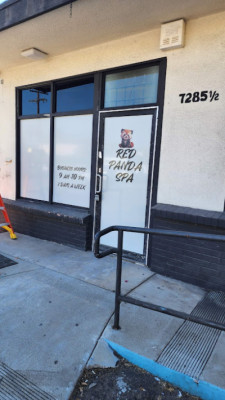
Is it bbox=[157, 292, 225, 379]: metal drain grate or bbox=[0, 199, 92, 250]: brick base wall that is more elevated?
bbox=[0, 199, 92, 250]: brick base wall

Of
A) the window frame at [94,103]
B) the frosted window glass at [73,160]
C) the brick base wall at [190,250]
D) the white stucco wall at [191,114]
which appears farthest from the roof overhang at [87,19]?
the brick base wall at [190,250]

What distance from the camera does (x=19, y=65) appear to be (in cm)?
503

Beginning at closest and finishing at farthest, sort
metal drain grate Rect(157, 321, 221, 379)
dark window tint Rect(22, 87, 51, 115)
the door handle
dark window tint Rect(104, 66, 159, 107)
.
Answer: metal drain grate Rect(157, 321, 221, 379) → dark window tint Rect(104, 66, 159, 107) → the door handle → dark window tint Rect(22, 87, 51, 115)

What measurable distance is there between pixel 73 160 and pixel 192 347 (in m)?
3.31

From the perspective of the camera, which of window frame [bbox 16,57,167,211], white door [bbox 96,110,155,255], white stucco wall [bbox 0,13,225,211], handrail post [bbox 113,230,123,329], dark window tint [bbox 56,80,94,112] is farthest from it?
dark window tint [bbox 56,80,94,112]

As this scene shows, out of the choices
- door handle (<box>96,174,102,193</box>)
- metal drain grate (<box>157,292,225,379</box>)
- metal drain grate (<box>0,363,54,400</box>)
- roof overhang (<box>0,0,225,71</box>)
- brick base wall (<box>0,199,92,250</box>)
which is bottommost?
metal drain grate (<box>0,363,54,400</box>)

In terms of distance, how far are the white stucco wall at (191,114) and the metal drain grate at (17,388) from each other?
2452mm

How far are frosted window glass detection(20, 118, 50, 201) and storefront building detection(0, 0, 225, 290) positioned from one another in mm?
20

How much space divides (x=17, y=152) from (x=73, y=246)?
2279 millimetres

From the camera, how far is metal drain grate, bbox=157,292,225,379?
1923 millimetres

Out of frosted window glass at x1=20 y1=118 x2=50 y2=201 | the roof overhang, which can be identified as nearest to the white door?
the roof overhang

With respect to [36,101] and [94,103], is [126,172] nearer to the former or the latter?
[94,103]

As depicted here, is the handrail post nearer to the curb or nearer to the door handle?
the curb

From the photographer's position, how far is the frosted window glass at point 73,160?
14.4 feet
